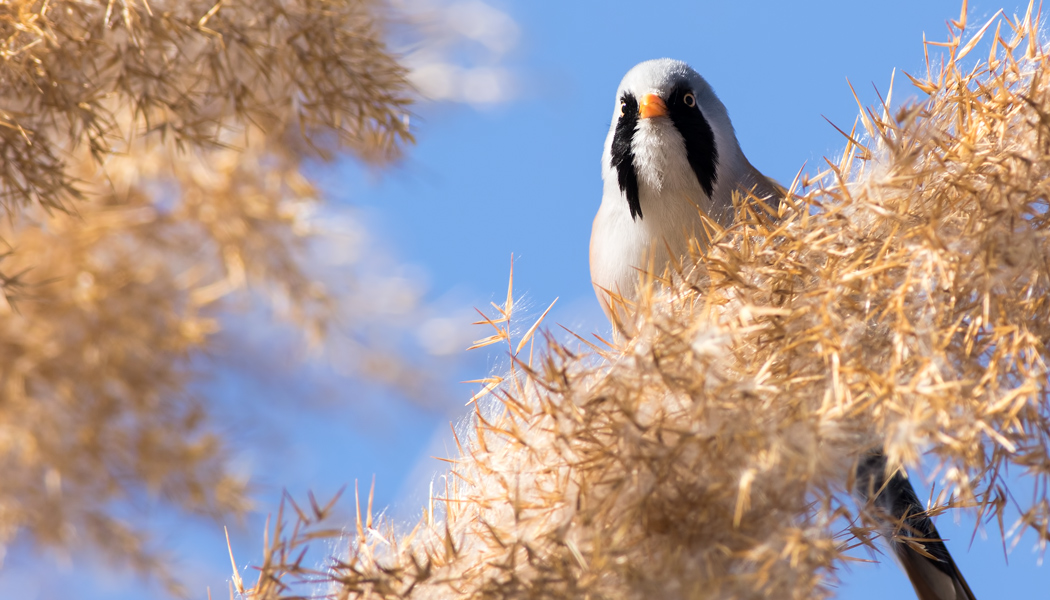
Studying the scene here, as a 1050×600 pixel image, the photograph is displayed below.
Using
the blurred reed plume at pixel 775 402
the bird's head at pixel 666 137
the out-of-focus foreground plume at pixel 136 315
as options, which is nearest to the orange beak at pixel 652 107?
the bird's head at pixel 666 137

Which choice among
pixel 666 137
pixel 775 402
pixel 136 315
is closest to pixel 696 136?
pixel 666 137

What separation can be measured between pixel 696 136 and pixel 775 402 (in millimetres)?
1116

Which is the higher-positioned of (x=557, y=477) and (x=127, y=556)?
(x=127, y=556)

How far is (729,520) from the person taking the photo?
898mm

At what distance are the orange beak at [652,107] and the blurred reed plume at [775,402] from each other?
771 mm

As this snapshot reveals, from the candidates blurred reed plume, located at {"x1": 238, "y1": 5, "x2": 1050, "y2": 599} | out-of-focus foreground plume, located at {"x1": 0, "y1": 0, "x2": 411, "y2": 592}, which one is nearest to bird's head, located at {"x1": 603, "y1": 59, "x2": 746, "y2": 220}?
out-of-focus foreground plume, located at {"x1": 0, "y1": 0, "x2": 411, "y2": 592}

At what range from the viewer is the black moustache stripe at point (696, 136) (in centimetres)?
191

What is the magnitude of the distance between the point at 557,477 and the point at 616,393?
121 mm

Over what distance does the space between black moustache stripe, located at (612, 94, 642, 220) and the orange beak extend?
0.19ft

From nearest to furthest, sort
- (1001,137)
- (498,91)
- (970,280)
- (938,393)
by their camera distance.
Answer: (938,393)
(970,280)
(1001,137)
(498,91)

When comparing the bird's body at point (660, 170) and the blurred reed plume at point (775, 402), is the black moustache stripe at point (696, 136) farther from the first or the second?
the blurred reed plume at point (775, 402)

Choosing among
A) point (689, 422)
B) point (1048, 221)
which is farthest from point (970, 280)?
point (689, 422)

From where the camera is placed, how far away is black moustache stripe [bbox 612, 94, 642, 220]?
1.91 m

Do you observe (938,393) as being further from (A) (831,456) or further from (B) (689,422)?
(B) (689,422)
